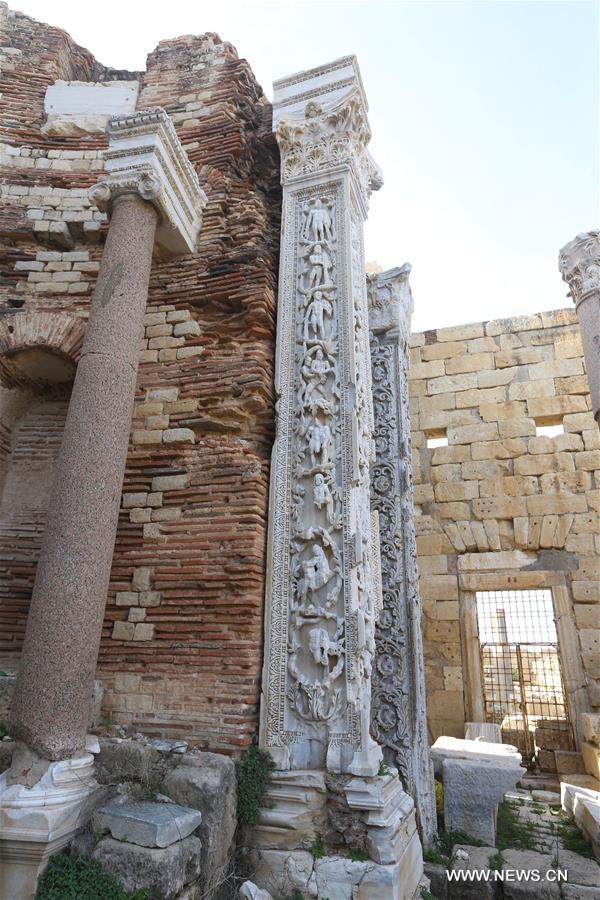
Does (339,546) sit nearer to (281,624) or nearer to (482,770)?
(281,624)

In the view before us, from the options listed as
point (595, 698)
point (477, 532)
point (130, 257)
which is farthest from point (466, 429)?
point (130, 257)

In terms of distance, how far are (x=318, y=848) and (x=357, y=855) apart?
9.6 inches

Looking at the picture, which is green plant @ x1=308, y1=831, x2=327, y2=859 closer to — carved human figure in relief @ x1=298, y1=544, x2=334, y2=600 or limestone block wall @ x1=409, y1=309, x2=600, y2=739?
carved human figure in relief @ x1=298, y1=544, x2=334, y2=600

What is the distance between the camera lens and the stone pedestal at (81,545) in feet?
9.74

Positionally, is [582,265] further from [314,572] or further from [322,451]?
[314,572]

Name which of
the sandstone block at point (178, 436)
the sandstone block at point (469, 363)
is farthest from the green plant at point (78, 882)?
the sandstone block at point (469, 363)

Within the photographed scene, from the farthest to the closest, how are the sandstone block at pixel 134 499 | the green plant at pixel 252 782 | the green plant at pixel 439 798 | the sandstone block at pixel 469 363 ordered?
the sandstone block at pixel 469 363
the green plant at pixel 439 798
the sandstone block at pixel 134 499
the green plant at pixel 252 782

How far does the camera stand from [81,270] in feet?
20.2

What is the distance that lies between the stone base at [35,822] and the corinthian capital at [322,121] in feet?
18.0

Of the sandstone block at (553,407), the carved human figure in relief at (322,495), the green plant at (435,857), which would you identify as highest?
the sandstone block at (553,407)

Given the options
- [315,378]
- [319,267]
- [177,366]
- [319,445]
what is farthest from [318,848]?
[319,267]

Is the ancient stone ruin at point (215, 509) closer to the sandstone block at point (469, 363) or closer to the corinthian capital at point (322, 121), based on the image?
the corinthian capital at point (322, 121)

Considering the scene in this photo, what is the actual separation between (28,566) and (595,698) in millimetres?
7936

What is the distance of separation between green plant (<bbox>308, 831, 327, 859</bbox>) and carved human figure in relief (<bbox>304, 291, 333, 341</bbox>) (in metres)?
3.73
